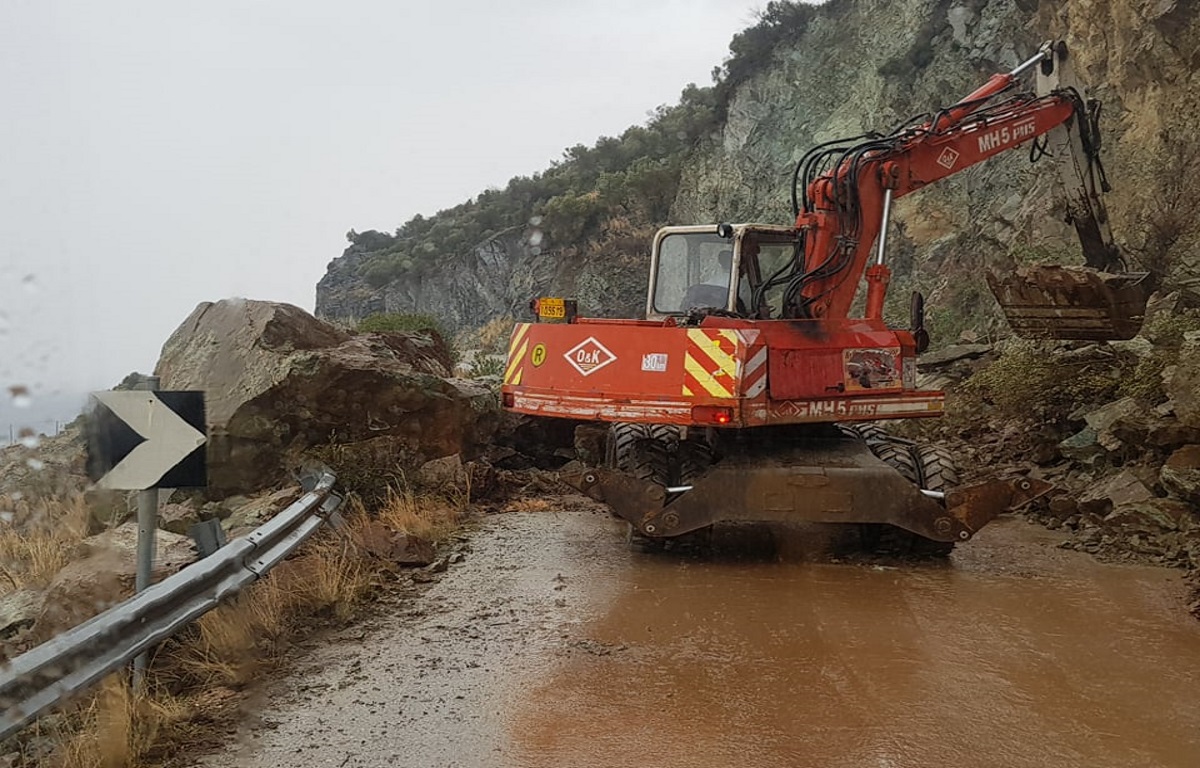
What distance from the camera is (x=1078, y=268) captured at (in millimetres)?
9109

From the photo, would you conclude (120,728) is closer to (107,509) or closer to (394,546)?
(394,546)

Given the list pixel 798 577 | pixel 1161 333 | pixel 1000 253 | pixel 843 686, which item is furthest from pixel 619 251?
pixel 843 686

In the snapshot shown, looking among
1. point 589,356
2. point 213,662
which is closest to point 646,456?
point 589,356

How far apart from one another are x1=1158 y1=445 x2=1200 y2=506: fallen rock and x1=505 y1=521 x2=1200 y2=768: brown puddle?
826 millimetres

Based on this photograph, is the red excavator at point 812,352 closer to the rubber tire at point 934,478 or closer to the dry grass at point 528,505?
the rubber tire at point 934,478

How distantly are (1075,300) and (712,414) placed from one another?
424cm

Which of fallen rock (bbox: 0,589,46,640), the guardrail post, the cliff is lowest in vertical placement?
fallen rock (bbox: 0,589,46,640)

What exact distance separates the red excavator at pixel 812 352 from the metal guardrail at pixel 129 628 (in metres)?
2.49

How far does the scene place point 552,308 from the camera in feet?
26.3

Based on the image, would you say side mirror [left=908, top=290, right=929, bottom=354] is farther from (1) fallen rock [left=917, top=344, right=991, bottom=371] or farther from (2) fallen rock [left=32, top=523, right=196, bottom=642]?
(1) fallen rock [left=917, top=344, right=991, bottom=371]

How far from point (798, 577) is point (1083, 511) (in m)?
2.90

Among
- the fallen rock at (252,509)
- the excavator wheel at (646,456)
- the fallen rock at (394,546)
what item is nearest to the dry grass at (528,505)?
the excavator wheel at (646,456)

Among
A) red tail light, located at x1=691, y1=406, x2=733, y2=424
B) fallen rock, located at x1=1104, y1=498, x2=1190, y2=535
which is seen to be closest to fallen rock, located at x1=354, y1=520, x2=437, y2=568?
red tail light, located at x1=691, y1=406, x2=733, y2=424

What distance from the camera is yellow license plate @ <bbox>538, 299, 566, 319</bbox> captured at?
7.99 metres
